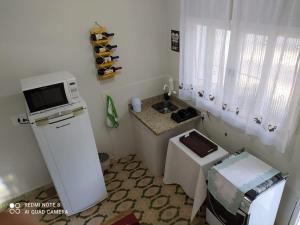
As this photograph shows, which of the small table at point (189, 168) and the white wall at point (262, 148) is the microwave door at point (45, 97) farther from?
the white wall at point (262, 148)

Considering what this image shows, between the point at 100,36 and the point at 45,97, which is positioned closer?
the point at 45,97

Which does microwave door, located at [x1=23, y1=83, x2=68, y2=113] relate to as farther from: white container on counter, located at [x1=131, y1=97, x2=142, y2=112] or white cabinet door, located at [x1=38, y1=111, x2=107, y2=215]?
white container on counter, located at [x1=131, y1=97, x2=142, y2=112]

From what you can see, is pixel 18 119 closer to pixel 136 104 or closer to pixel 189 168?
pixel 136 104

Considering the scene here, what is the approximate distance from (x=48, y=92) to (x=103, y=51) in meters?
0.71

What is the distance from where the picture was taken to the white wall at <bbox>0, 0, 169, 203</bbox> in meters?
1.88

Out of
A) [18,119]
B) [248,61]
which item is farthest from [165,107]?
[18,119]

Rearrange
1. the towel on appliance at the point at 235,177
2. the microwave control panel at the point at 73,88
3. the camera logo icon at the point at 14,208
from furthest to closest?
the camera logo icon at the point at 14,208 < the microwave control panel at the point at 73,88 < the towel on appliance at the point at 235,177

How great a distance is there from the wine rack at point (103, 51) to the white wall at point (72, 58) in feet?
0.21

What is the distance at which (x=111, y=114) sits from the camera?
8.37ft

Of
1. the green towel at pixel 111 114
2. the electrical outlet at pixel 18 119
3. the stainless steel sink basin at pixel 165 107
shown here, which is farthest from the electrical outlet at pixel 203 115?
the electrical outlet at pixel 18 119

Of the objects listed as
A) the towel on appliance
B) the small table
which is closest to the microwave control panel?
the small table

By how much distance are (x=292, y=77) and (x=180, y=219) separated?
1.58m

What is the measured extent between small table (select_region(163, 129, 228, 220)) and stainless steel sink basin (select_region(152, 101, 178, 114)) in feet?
1.44

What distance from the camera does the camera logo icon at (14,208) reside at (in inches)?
92.9
